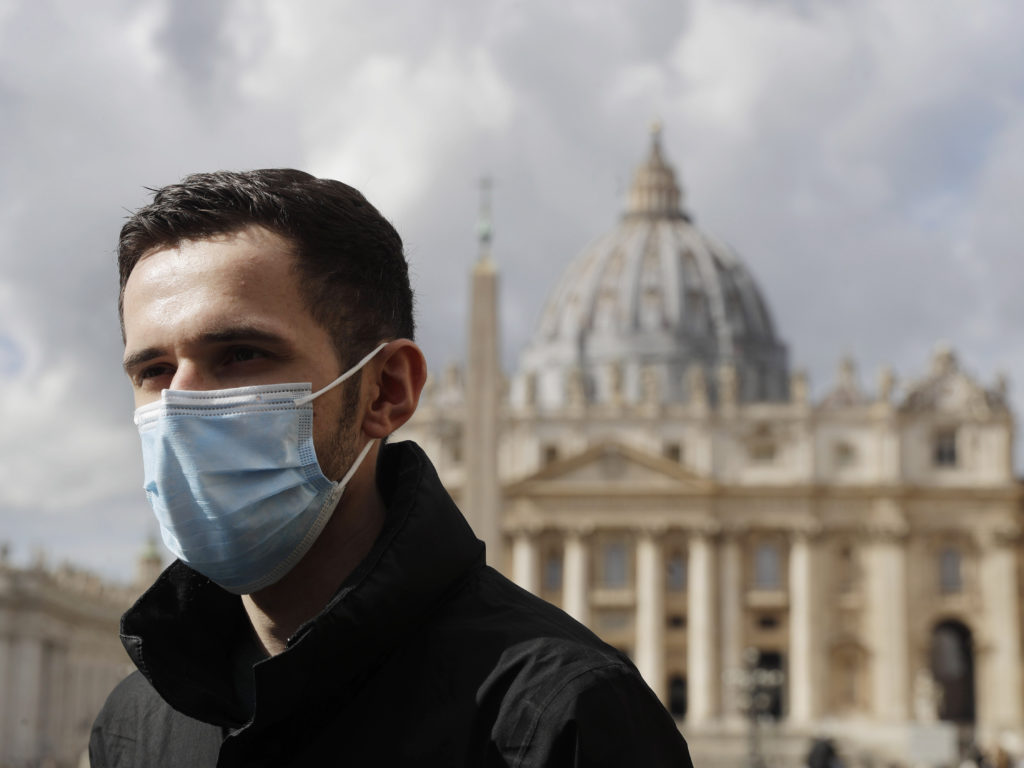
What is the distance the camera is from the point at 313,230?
9.66 feet

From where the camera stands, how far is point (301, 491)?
2.91 m

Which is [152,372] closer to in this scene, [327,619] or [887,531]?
[327,619]

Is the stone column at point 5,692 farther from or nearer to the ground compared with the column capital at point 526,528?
nearer to the ground

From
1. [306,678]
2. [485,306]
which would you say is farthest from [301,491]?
[485,306]

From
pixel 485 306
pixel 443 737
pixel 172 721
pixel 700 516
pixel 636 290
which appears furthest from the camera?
pixel 636 290

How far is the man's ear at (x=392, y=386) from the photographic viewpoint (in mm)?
3051

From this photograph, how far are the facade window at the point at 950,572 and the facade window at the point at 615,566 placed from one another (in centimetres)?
1216

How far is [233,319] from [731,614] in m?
65.4

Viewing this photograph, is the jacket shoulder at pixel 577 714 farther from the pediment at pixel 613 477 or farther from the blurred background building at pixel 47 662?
the pediment at pixel 613 477

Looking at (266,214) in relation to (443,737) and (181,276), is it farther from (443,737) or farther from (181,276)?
(443,737)

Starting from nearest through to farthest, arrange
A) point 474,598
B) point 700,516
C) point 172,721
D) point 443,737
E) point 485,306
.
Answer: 1. point 443,737
2. point 474,598
3. point 172,721
4. point 485,306
5. point 700,516

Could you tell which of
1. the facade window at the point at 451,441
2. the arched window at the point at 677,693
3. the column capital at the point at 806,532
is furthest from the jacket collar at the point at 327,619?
the arched window at the point at 677,693

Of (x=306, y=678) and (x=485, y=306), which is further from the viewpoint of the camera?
(x=485, y=306)

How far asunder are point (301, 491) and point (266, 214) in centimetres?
46
